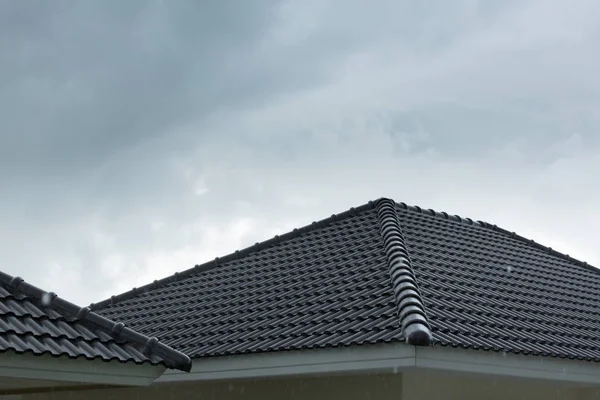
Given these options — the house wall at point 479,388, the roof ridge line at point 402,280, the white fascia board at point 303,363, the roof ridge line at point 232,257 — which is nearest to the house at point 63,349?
the white fascia board at point 303,363

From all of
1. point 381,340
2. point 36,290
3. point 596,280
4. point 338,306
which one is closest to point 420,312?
point 381,340

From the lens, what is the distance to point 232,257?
1458 centimetres

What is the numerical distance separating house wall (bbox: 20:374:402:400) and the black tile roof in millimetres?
582

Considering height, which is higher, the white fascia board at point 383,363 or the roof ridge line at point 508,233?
the roof ridge line at point 508,233

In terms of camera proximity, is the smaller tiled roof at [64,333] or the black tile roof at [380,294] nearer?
the smaller tiled roof at [64,333]

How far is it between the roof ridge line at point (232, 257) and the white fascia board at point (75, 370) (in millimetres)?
7608

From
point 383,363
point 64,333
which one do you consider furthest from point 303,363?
point 64,333

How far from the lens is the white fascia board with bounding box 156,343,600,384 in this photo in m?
8.09

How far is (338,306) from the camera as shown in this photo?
986 centimetres

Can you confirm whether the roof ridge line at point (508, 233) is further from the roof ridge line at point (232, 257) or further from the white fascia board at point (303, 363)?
the white fascia board at point (303, 363)

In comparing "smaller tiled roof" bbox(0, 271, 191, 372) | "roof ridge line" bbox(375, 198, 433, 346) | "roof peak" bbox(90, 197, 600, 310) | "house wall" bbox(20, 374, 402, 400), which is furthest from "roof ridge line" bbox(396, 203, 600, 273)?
"smaller tiled roof" bbox(0, 271, 191, 372)

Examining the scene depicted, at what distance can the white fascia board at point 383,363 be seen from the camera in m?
8.09

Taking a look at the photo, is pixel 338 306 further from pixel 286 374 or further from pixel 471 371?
pixel 471 371

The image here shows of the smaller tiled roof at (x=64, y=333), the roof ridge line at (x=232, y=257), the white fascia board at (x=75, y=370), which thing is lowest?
the white fascia board at (x=75, y=370)
